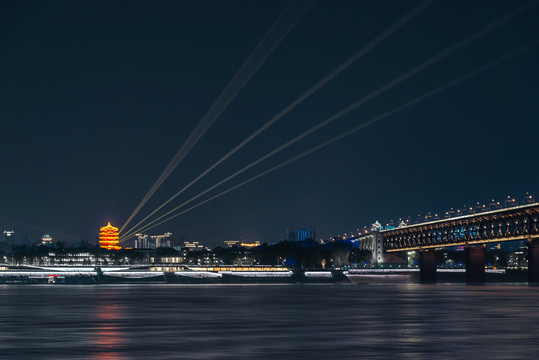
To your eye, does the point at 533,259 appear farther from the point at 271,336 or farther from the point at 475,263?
the point at 271,336

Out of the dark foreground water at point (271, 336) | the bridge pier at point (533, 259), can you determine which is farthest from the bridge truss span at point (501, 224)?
the dark foreground water at point (271, 336)

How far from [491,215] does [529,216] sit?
17180mm

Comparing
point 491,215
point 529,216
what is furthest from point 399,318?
point 491,215

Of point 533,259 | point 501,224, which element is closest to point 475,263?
point 501,224

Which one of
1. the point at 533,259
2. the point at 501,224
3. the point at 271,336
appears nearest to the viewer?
the point at 271,336

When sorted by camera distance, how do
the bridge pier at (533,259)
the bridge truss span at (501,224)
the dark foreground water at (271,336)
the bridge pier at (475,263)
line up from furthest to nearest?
1. the bridge pier at (475,263)
2. the bridge truss span at (501,224)
3. the bridge pier at (533,259)
4. the dark foreground water at (271,336)

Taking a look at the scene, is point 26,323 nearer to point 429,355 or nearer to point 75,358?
point 75,358

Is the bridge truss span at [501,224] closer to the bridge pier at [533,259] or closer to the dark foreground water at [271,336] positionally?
the bridge pier at [533,259]

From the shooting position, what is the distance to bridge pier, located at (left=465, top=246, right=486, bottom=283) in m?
181

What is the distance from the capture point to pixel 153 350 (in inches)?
1062

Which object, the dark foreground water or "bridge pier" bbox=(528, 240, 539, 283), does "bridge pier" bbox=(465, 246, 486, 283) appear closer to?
"bridge pier" bbox=(528, 240, 539, 283)

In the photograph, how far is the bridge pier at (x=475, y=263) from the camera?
181 m

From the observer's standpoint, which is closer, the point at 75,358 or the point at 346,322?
the point at 75,358

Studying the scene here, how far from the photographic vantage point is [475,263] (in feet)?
609
